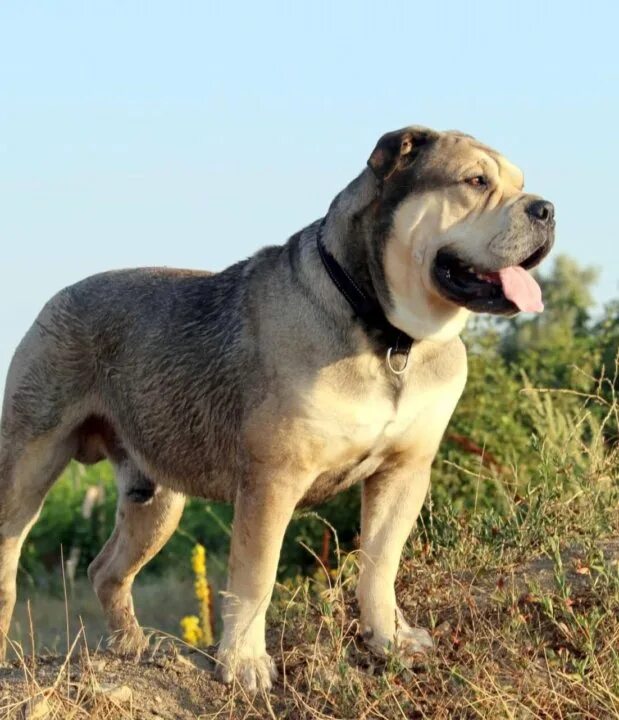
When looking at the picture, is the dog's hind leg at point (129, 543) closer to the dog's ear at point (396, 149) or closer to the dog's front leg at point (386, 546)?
the dog's front leg at point (386, 546)

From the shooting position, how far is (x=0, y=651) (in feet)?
22.0

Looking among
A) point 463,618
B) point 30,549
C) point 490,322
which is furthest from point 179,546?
point 463,618

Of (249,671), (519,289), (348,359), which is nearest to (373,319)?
(348,359)

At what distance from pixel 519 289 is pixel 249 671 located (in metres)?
1.86

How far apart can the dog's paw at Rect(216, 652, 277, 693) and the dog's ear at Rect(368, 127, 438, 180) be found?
200 cm

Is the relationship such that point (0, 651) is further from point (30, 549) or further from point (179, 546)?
point (30, 549)

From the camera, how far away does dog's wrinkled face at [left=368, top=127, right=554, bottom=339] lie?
17.8ft

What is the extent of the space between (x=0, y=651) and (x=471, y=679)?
2.44 m

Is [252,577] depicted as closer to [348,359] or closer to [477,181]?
[348,359]

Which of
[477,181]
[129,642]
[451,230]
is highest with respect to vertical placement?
[477,181]

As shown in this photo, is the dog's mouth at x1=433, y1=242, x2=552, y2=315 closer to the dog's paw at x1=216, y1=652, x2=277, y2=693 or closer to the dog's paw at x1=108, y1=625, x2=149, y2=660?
the dog's paw at x1=216, y1=652, x2=277, y2=693

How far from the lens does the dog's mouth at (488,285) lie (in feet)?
18.0

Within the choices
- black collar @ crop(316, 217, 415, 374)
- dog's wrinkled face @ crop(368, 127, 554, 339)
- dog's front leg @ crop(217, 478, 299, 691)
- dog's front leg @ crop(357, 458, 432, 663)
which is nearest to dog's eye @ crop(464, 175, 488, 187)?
dog's wrinkled face @ crop(368, 127, 554, 339)

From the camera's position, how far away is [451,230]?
5.49 m
